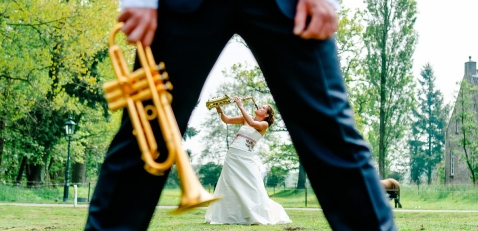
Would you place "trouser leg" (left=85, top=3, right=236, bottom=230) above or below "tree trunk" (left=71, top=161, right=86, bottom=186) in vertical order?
above

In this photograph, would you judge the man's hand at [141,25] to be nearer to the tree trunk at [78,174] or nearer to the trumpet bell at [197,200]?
the trumpet bell at [197,200]

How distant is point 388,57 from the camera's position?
3447 centimetres

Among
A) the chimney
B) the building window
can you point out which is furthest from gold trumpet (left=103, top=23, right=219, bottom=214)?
the building window

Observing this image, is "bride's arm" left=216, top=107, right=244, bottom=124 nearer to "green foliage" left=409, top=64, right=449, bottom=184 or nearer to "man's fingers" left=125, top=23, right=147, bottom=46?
"man's fingers" left=125, top=23, right=147, bottom=46

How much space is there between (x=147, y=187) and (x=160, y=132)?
18 cm

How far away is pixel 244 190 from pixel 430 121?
8698 centimetres

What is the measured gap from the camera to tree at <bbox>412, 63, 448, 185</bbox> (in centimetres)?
9238

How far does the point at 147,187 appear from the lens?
1.86 m

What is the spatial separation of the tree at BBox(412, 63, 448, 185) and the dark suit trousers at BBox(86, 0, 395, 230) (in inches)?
3685

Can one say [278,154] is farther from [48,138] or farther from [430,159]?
[430,159]

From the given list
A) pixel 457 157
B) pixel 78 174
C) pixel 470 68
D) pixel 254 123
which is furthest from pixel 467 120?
pixel 254 123

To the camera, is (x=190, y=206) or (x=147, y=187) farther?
(x=147, y=187)

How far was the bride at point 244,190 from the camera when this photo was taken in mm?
10422

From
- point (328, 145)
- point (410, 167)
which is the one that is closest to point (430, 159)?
point (410, 167)
